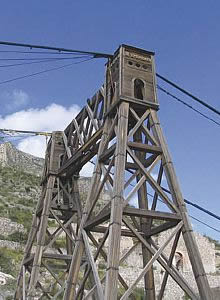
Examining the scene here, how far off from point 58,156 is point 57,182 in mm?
813

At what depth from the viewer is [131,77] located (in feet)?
28.5

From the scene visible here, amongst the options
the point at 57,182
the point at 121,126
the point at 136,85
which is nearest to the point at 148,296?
the point at 121,126

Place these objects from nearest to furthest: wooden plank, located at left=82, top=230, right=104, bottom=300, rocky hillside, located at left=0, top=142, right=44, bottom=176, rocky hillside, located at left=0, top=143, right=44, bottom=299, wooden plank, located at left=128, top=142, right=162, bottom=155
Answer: wooden plank, located at left=82, top=230, right=104, bottom=300
wooden plank, located at left=128, top=142, right=162, bottom=155
rocky hillside, located at left=0, top=143, right=44, bottom=299
rocky hillside, located at left=0, top=142, right=44, bottom=176

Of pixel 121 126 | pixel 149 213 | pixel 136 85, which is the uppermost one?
pixel 136 85

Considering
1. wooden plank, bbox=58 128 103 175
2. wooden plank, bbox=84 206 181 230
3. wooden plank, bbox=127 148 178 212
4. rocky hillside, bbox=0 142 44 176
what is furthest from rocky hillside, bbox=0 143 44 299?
wooden plank, bbox=127 148 178 212

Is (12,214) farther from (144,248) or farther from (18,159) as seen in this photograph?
(18,159)

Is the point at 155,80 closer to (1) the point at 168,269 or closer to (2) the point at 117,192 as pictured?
(2) the point at 117,192

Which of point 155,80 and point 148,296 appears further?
point 155,80

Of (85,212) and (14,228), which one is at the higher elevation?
(14,228)

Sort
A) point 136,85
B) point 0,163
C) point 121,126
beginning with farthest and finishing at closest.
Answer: point 0,163, point 136,85, point 121,126

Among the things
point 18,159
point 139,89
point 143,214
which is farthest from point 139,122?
point 18,159

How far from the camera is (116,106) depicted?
335 inches

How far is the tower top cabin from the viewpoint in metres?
8.52

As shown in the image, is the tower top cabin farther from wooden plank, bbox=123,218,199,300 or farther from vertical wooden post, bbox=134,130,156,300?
wooden plank, bbox=123,218,199,300
